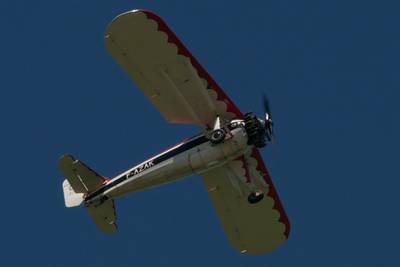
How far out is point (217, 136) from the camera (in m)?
32.5

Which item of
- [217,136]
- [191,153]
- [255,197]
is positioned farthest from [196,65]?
[255,197]

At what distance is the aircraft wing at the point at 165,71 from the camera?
102 feet

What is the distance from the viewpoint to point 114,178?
34.4 m

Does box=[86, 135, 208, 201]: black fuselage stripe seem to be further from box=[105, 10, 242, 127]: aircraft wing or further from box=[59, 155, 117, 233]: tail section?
box=[59, 155, 117, 233]: tail section

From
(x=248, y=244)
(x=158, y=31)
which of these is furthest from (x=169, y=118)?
(x=248, y=244)

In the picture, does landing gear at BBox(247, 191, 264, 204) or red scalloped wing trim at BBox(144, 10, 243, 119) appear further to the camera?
landing gear at BBox(247, 191, 264, 204)

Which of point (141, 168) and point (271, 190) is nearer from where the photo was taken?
point (141, 168)

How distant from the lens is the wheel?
107ft

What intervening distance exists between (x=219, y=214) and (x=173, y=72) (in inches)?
251

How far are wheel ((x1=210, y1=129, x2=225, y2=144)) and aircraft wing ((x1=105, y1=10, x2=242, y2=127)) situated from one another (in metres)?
0.60

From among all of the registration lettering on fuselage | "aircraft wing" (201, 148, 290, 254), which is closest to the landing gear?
"aircraft wing" (201, 148, 290, 254)

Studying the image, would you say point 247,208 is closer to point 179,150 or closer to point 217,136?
point 179,150

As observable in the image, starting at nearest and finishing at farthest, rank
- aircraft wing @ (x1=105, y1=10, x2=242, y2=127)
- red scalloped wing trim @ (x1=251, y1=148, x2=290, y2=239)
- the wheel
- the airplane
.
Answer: aircraft wing @ (x1=105, y1=10, x2=242, y2=127) < the airplane < the wheel < red scalloped wing trim @ (x1=251, y1=148, x2=290, y2=239)

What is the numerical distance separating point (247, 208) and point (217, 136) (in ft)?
14.4
